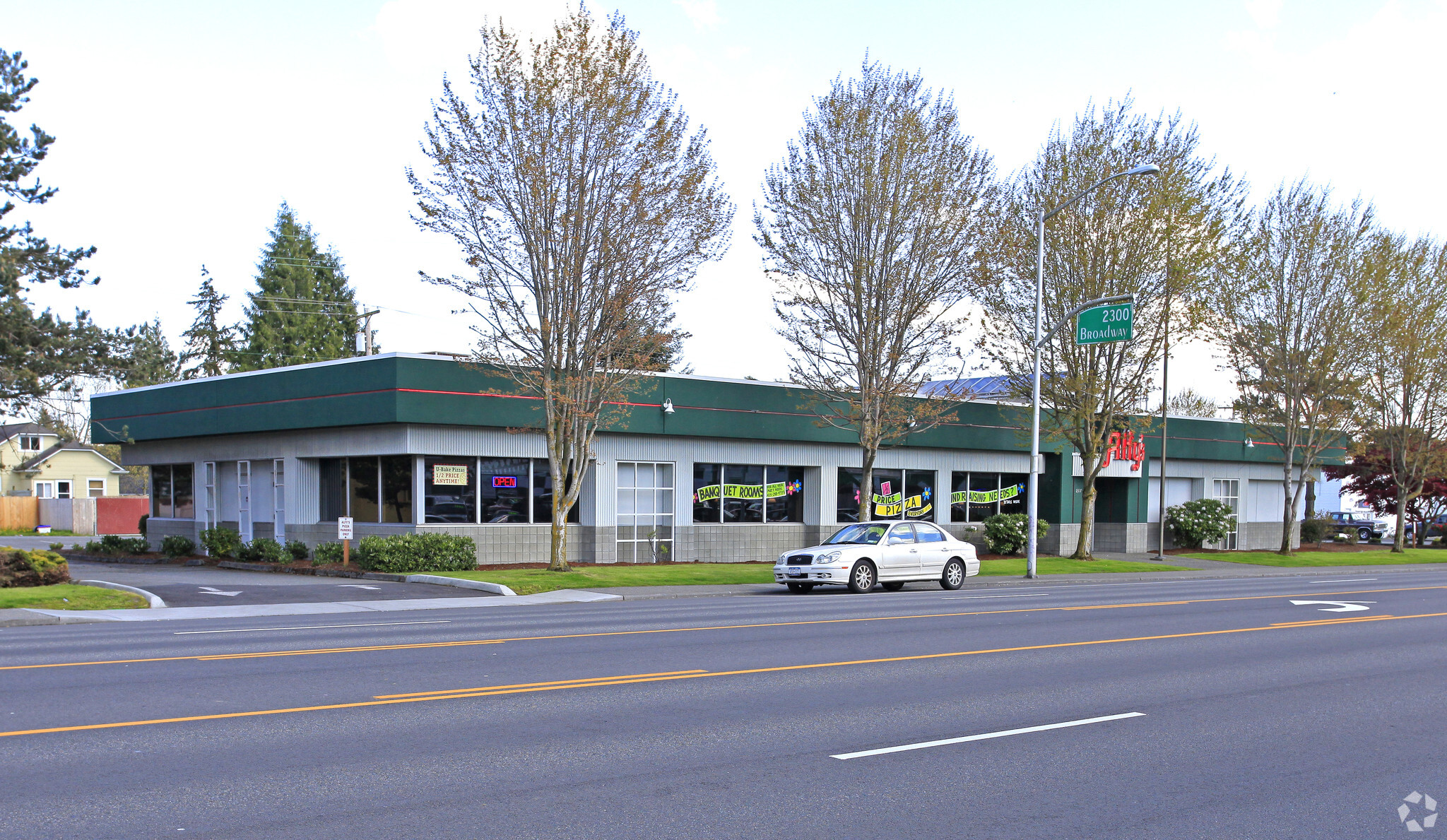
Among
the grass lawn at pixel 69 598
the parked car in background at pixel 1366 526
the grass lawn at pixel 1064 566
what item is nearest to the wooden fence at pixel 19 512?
the grass lawn at pixel 69 598

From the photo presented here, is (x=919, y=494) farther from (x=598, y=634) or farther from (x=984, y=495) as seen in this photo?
(x=598, y=634)

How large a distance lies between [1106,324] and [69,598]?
72.5 feet

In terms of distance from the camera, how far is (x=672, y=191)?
2598 centimetres

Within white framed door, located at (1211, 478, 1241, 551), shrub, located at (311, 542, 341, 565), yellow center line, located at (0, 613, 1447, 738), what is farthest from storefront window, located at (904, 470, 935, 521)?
yellow center line, located at (0, 613, 1447, 738)

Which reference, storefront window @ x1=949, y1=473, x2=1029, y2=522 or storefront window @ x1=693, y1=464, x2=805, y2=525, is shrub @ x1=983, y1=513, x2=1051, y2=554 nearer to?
storefront window @ x1=949, y1=473, x2=1029, y2=522

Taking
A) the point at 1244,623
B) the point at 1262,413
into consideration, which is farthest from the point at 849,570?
the point at 1262,413

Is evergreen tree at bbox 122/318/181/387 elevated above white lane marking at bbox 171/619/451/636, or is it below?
above

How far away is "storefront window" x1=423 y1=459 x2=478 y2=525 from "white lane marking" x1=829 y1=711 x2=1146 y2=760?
21119 millimetres

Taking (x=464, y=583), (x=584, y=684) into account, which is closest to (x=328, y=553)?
(x=464, y=583)

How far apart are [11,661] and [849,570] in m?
15.6

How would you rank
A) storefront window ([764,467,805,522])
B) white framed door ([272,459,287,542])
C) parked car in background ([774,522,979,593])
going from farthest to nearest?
1. storefront window ([764,467,805,522])
2. white framed door ([272,459,287,542])
3. parked car in background ([774,522,979,593])

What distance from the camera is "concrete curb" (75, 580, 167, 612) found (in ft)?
67.2

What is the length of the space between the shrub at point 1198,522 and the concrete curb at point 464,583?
29.9m

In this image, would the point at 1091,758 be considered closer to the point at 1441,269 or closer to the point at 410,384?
the point at 410,384
